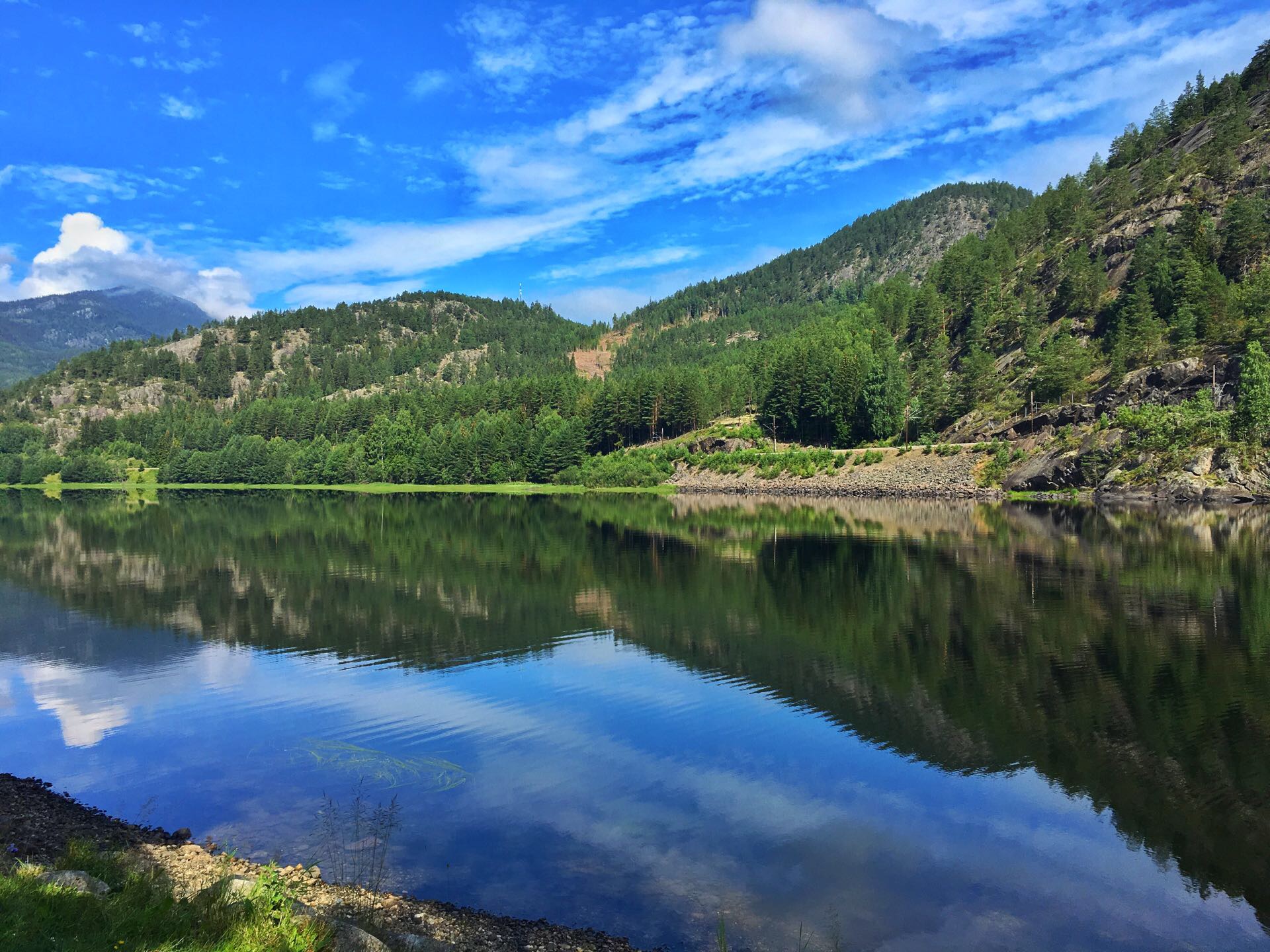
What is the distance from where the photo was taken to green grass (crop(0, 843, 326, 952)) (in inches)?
361

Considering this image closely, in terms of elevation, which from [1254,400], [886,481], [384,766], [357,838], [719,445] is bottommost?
[886,481]

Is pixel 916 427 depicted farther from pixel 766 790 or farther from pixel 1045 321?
pixel 766 790

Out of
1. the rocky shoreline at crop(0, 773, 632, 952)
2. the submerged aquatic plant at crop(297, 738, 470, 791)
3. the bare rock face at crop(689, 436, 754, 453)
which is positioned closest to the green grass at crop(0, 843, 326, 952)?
the rocky shoreline at crop(0, 773, 632, 952)

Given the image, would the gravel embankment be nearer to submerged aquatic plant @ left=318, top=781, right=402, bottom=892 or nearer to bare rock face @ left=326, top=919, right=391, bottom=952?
submerged aquatic plant @ left=318, top=781, right=402, bottom=892

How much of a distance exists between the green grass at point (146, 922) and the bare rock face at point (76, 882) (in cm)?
15

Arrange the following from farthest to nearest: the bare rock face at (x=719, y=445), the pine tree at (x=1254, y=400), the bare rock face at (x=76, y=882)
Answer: the bare rock face at (x=719, y=445), the pine tree at (x=1254, y=400), the bare rock face at (x=76, y=882)

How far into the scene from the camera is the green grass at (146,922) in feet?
30.1

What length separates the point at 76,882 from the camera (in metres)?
11.0

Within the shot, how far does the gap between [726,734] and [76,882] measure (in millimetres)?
15645

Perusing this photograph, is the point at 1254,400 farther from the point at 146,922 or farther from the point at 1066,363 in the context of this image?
the point at 146,922

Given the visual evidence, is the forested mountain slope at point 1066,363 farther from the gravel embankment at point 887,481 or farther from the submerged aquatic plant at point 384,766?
the submerged aquatic plant at point 384,766

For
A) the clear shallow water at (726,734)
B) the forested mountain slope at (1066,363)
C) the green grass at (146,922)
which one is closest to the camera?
the green grass at (146,922)

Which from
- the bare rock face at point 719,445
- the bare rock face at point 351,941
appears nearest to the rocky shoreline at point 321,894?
the bare rock face at point 351,941

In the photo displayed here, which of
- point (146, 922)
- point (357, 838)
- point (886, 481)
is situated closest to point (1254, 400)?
point (886, 481)
